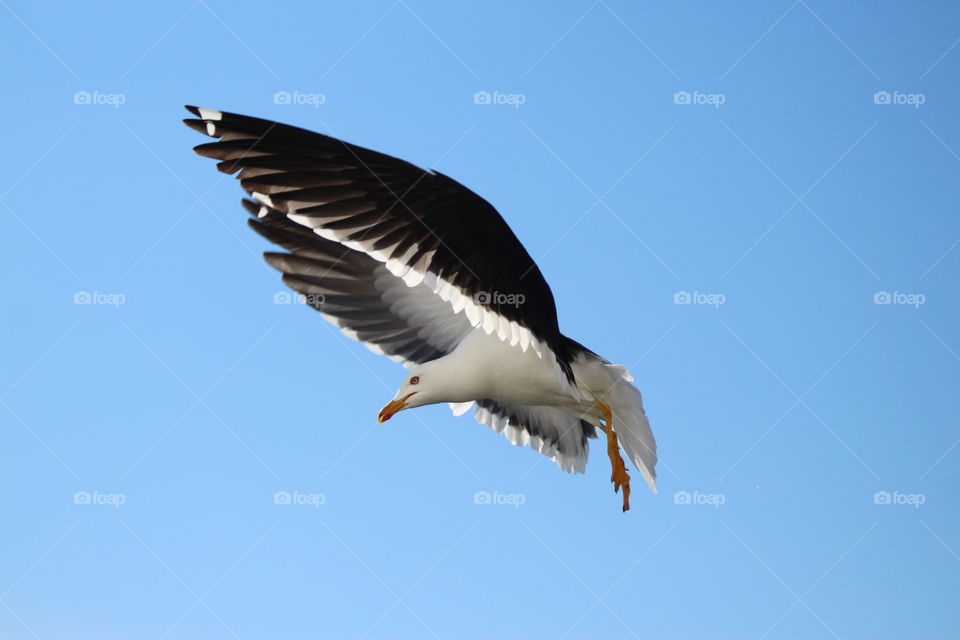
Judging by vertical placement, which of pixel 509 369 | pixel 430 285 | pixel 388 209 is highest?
pixel 388 209

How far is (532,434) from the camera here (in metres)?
8.26

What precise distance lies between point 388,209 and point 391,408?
1.75m

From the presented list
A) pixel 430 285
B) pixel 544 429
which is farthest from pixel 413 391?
pixel 544 429

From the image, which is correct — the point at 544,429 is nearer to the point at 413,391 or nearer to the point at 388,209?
the point at 413,391

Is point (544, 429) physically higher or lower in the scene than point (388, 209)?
lower

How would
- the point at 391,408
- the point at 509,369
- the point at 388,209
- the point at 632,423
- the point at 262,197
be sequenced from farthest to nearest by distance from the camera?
the point at 632,423 < the point at 391,408 < the point at 509,369 < the point at 388,209 < the point at 262,197

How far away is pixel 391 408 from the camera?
21.9 feet

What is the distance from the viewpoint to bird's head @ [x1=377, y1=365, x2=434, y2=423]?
6676mm

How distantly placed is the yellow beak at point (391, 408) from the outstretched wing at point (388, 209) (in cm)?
112

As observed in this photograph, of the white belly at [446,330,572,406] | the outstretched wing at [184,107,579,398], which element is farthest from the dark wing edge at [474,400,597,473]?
the outstretched wing at [184,107,579,398]

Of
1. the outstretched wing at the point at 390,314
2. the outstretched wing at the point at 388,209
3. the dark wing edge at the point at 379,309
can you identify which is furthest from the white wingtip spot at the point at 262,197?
the dark wing edge at the point at 379,309

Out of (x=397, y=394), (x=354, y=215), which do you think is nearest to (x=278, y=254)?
(x=397, y=394)

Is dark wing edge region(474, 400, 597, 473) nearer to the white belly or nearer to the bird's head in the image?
the white belly

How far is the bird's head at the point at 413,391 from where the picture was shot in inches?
263
